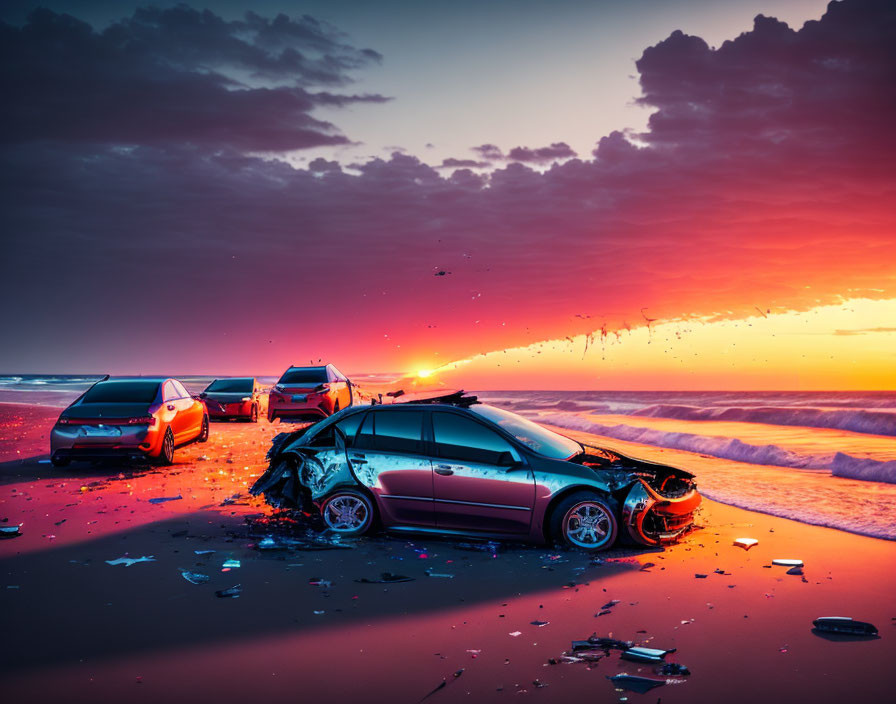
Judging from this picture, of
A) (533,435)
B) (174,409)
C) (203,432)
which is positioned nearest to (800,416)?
(203,432)

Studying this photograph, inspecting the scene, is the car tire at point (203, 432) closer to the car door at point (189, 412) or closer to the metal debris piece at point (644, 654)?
the car door at point (189, 412)

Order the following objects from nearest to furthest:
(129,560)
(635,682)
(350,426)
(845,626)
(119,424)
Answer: (635,682) → (845,626) → (129,560) → (350,426) → (119,424)

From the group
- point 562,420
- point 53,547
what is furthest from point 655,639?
point 562,420

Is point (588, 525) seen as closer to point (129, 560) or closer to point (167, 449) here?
point (129, 560)

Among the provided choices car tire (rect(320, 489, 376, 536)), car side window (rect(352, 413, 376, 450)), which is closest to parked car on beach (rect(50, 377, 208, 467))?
car tire (rect(320, 489, 376, 536))

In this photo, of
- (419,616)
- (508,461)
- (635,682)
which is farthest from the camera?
(508,461)

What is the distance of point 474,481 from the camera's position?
8016 millimetres

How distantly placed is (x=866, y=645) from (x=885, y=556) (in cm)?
306

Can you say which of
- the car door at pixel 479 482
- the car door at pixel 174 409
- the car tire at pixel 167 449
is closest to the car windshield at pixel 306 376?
the car door at pixel 174 409

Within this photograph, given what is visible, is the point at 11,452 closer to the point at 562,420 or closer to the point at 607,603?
the point at 607,603

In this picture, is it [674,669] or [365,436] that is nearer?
[674,669]

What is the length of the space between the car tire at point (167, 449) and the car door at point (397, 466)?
7.41 m

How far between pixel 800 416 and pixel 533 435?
26004mm

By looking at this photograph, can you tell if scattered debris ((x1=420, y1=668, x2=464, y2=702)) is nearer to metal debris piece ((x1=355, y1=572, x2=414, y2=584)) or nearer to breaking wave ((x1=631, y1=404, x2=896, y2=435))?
metal debris piece ((x1=355, y1=572, x2=414, y2=584))
